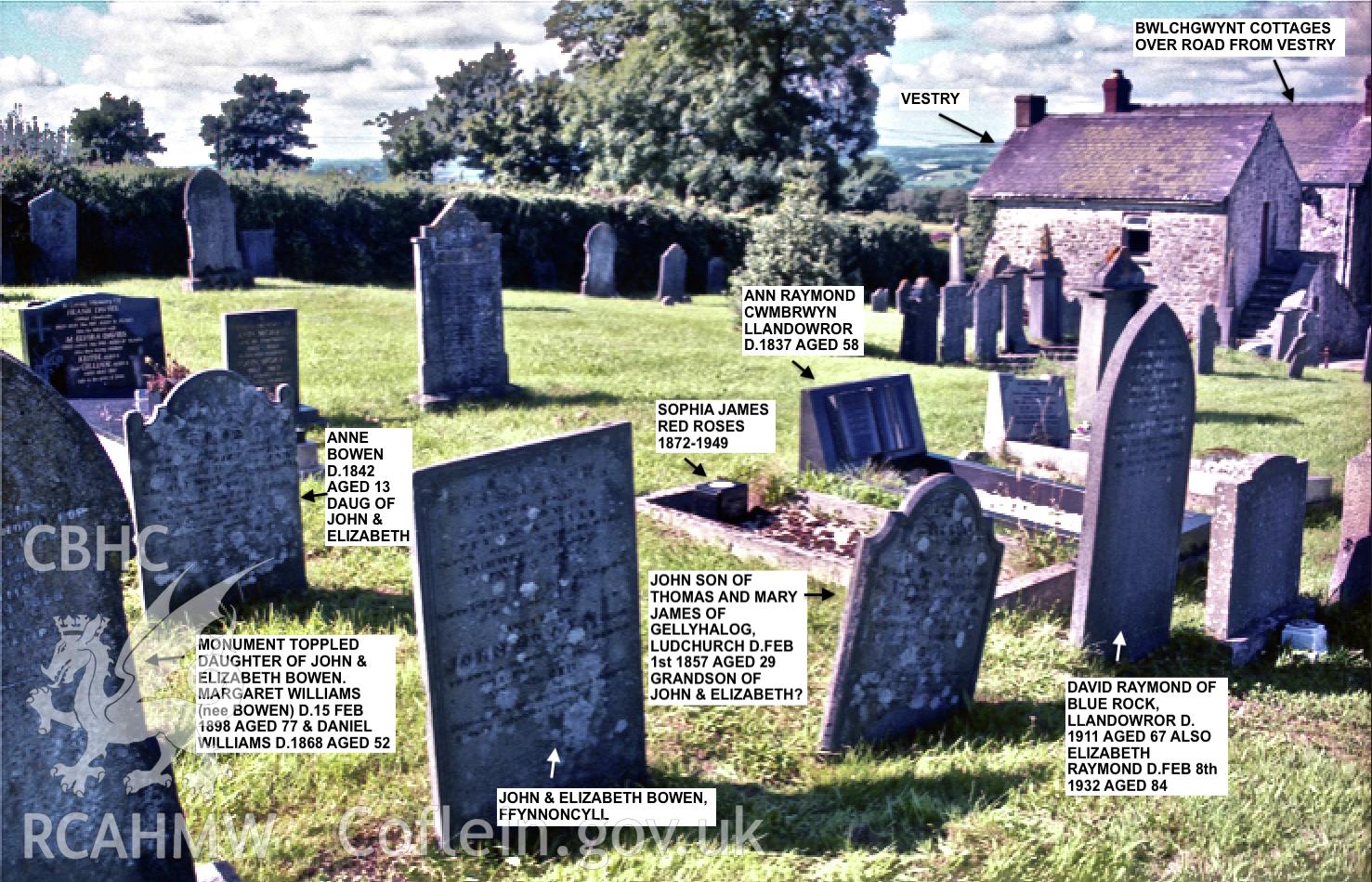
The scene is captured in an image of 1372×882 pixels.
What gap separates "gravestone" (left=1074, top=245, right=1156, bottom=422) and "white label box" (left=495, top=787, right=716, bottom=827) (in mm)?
8790

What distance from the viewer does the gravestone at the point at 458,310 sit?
1273cm

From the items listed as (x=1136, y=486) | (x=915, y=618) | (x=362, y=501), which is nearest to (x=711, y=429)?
(x=362, y=501)

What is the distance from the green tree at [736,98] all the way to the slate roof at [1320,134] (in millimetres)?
8161

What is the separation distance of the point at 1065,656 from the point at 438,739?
148 inches

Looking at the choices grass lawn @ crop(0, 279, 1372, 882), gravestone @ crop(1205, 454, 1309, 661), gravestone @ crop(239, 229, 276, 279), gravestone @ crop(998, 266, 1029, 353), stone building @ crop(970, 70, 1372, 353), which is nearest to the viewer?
grass lawn @ crop(0, 279, 1372, 882)

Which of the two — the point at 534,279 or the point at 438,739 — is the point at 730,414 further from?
the point at 534,279

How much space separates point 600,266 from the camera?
84.3 ft

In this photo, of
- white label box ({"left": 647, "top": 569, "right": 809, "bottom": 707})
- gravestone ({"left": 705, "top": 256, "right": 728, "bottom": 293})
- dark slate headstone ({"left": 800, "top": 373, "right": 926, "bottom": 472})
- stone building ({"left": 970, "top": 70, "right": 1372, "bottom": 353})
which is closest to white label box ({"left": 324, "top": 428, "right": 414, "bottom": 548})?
white label box ({"left": 647, "top": 569, "right": 809, "bottom": 707})

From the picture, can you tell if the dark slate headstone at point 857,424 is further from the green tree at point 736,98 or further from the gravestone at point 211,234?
the green tree at point 736,98

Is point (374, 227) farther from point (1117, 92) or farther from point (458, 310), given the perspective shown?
point (1117, 92)

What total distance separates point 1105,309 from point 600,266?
14.3 m

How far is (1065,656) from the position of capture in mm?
7082

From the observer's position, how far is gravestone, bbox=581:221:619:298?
2552 cm

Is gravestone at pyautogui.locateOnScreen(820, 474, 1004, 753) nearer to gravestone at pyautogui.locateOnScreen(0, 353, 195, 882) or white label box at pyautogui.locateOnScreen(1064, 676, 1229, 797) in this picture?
white label box at pyautogui.locateOnScreen(1064, 676, 1229, 797)
